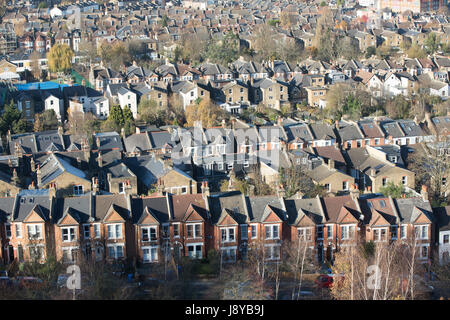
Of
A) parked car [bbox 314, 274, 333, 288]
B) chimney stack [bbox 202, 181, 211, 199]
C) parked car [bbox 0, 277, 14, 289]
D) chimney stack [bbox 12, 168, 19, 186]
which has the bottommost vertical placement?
parked car [bbox 314, 274, 333, 288]

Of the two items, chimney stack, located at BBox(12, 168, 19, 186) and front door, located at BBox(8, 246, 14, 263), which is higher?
chimney stack, located at BBox(12, 168, 19, 186)

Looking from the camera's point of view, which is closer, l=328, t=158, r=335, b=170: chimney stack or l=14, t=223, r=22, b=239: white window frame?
l=14, t=223, r=22, b=239: white window frame

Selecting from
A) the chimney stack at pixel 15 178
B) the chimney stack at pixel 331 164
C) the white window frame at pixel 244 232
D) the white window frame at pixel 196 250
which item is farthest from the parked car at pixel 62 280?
the chimney stack at pixel 331 164

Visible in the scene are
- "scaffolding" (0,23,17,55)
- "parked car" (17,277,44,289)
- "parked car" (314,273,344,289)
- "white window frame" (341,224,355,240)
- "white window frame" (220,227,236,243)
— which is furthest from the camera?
"scaffolding" (0,23,17,55)

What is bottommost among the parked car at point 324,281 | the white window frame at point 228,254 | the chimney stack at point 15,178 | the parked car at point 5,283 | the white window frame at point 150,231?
the parked car at point 324,281

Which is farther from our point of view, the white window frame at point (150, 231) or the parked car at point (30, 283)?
the white window frame at point (150, 231)

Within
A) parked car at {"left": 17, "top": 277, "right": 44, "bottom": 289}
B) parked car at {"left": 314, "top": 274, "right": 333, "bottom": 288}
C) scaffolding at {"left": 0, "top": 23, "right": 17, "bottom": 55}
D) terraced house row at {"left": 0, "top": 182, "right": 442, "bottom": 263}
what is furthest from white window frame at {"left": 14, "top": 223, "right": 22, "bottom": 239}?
scaffolding at {"left": 0, "top": 23, "right": 17, "bottom": 55}

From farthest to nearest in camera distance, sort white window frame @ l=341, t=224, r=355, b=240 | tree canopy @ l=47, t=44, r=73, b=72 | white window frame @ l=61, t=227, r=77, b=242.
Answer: tree canopy @ l=47, t=44, r=73, b=72 < white window frame @ l=341, t=224, r=355, b=240 < white window frame @ l=61, t=227, r=77, b=242

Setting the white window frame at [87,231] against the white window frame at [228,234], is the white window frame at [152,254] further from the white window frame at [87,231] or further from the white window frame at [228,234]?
the white window frame at [228,234]

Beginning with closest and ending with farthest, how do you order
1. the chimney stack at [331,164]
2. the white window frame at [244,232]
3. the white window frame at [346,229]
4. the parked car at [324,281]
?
the parked car at [324,281] → the white window frame at [244,232] → the white window frame at [346,229] → the chimney stack at [331,164]

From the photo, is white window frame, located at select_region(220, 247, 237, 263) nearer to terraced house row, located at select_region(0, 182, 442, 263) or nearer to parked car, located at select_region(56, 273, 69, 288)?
terraced house row, located at select_region(0, 182, 442, 263)
